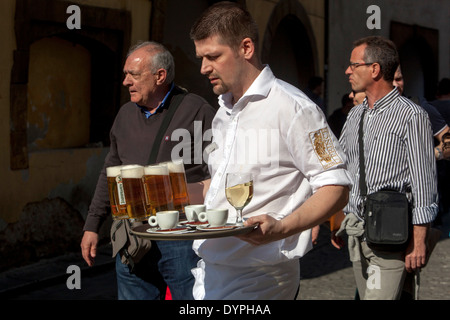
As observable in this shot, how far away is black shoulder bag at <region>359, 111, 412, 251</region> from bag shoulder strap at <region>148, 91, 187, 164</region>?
3.61 ft

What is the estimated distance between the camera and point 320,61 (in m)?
17.1

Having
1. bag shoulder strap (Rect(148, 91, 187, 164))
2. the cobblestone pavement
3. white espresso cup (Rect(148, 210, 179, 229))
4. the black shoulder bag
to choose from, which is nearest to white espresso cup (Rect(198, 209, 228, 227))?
white espresso cup (Rect(148, 210, 179, 229))

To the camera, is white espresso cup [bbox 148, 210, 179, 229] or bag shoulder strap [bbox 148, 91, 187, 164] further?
bag shoulder strap [bbox 148, 91, 187, 164]

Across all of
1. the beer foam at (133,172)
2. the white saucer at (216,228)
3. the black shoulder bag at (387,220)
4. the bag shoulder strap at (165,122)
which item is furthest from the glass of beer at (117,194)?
the black shoulder bag at (387,220)

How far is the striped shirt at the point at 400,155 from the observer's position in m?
4.30

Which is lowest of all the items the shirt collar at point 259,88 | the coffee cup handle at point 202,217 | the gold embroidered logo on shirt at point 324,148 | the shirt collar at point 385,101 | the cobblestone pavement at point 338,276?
the cobblestone pavement at point 338,276

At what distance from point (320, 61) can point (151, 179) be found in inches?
562

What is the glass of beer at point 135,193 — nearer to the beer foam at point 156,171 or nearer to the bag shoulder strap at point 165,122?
the beer foam at point 156,171

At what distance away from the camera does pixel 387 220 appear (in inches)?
172

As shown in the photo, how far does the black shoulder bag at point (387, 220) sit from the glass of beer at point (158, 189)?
1.55 metres

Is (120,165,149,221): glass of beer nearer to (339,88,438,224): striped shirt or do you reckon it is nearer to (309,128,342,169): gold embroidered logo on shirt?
(309,128,342,169): gold embroidered logo on shirt

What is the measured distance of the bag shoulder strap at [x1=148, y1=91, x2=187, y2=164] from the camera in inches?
168

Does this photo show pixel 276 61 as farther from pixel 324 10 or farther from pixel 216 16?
pixel 216 16
